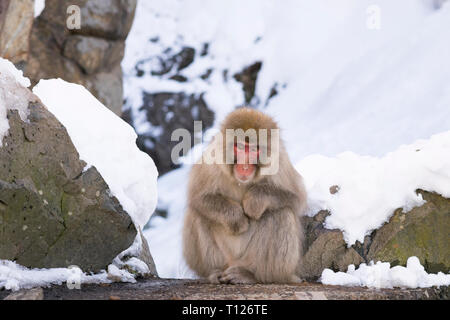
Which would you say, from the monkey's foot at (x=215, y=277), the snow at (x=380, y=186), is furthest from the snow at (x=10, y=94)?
the snow at (x=380, y=186)

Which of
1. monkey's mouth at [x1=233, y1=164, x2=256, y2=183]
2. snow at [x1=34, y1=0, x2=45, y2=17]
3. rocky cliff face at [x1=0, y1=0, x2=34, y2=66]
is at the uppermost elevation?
snow at [x1=34, y1=0, x2=45, y2=17]

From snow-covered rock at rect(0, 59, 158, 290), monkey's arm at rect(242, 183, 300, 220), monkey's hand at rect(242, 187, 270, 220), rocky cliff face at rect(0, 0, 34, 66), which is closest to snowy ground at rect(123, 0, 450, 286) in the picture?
monkey's arm at rect(242, 183, 300, 220)

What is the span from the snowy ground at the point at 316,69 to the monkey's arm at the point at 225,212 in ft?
2.74

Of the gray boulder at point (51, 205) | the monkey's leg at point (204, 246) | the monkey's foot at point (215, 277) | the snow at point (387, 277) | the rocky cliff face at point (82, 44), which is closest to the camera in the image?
the gray boulder at point (51, 205)

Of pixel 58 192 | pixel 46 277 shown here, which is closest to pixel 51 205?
pixel 58 192

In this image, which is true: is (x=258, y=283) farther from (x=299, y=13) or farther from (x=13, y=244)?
(x=299, y=13)

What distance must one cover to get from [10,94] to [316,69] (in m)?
8.21

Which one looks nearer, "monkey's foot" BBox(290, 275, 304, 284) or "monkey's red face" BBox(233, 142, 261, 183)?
"monkey's red face" BBox(233, 142, 261, 183)

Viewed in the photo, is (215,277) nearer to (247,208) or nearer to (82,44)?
(247,208)

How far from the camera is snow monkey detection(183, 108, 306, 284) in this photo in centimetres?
352

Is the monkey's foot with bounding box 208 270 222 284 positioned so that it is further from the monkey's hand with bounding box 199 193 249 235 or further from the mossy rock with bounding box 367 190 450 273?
the mossy rock with bounding box 367 190 450 273

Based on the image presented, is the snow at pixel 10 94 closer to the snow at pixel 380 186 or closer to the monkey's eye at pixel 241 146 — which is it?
the monkey's eye at pixel 241 146

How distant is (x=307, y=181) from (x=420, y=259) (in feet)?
3.33

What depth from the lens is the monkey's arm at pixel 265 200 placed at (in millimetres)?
3537
